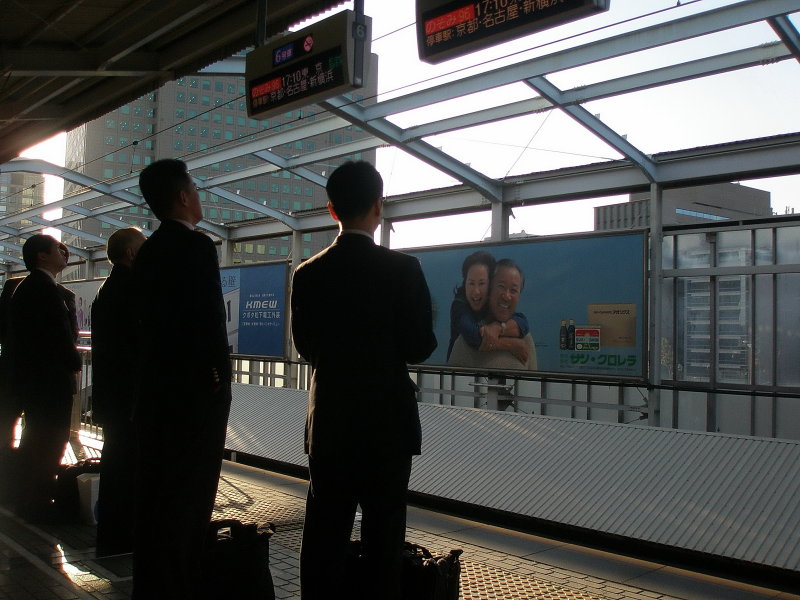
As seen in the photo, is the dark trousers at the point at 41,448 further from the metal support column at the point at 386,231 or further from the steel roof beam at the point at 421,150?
the metal support column at the point at 386,231

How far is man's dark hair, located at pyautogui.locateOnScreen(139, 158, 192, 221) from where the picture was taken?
3230 millimetres

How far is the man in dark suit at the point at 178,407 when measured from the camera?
2871 mm

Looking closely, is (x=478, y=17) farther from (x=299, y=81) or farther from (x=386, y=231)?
(x=386, y=231)

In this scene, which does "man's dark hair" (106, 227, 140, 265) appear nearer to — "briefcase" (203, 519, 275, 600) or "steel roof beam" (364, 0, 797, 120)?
"briefcase" (203, 519, 275, 600)

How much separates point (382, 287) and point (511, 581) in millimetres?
2447

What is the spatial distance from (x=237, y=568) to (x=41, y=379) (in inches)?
112

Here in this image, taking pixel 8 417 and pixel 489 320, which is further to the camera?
pixel 489 320

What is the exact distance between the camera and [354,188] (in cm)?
270

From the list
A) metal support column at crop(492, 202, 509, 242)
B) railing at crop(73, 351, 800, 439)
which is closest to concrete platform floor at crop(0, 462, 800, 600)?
railing at crop(73, 351, 800, 439)

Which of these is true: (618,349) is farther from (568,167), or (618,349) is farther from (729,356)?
(568,167)

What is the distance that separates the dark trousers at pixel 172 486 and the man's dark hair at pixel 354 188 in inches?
35.4

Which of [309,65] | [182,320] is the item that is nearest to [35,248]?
[309,65]

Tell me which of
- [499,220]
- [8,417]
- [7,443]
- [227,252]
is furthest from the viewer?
[227,252]

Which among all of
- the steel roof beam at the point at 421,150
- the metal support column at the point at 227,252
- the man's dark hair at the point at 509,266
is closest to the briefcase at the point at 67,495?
the steel roof beam at the point at 421,150
